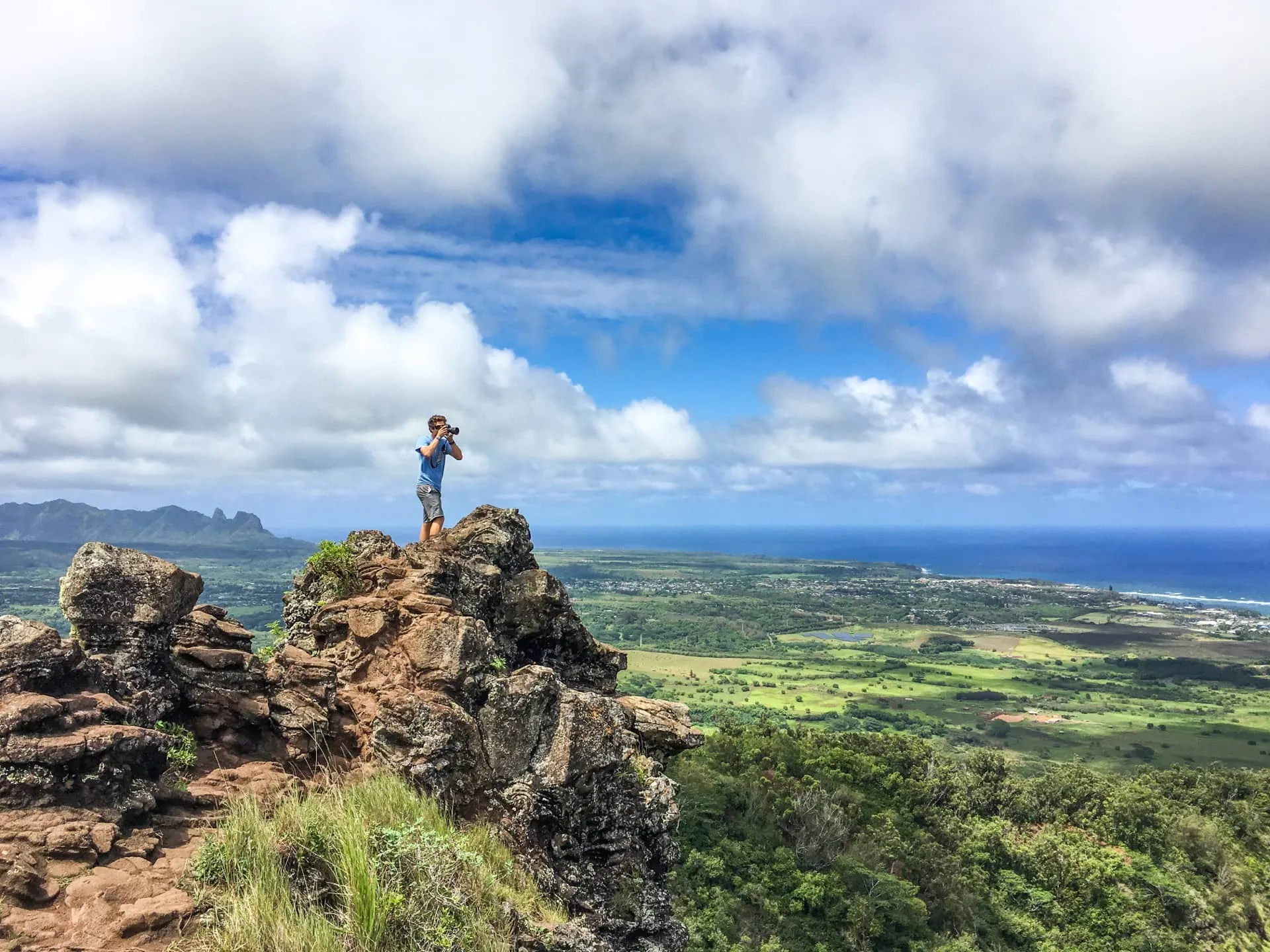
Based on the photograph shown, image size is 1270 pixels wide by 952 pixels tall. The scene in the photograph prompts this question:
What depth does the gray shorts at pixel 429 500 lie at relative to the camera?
13984 mm

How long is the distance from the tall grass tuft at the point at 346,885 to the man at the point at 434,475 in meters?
6.86

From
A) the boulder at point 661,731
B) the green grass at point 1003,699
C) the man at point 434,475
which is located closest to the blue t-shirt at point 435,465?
the man at point 434,475

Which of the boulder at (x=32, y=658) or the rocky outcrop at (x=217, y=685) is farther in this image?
the rocky outcrop at (x=217, y=685)

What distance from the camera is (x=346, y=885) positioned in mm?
6391

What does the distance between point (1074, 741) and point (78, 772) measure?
11764 centimetres

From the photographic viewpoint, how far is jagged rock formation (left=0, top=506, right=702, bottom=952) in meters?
6.58

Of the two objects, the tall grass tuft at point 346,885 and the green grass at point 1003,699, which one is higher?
the tall grass tuft at point 346,885

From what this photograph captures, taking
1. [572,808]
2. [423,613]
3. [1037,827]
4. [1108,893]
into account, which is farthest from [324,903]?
[1037,827]

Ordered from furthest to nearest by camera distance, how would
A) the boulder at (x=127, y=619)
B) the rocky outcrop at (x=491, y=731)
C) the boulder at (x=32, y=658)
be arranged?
the rocky outcrop at (x=491, y=731), the boulder at (x=127, y=619), the boulder at (x=32, y=658)

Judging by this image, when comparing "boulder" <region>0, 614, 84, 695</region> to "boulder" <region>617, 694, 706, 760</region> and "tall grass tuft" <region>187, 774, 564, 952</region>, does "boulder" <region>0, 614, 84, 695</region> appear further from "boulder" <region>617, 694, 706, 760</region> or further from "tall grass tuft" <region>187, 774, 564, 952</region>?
"boulder" <region>617, 694, 706, 760</region>

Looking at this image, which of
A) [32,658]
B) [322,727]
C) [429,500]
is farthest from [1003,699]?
[32,658]

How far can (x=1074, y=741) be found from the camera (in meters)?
94.3

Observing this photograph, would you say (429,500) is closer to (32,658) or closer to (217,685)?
(217,685)

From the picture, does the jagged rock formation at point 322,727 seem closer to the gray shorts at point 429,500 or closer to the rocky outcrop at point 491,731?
the rocky outcrop at point 491,731
